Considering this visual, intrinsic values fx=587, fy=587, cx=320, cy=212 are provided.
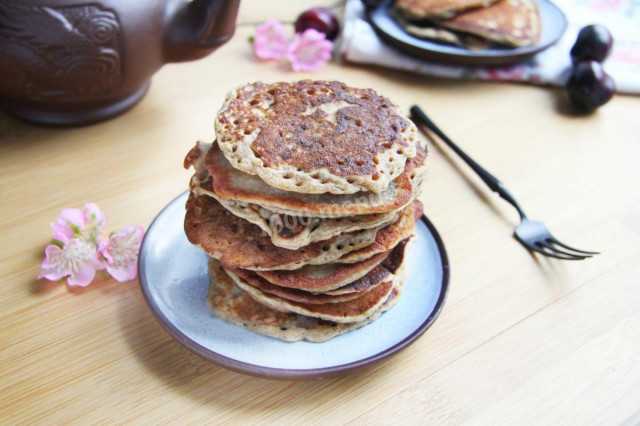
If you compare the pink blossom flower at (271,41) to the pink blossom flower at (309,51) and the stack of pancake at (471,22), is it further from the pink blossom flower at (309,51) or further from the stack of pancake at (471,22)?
the stack of pancake at (471,22)

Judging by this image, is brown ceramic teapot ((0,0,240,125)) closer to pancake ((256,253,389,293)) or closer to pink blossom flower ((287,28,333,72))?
pink blossom flower ((287,28,333,72))

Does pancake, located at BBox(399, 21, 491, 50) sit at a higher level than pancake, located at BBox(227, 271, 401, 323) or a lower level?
higher

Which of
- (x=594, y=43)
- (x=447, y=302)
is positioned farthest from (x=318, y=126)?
(x=594, y=43)

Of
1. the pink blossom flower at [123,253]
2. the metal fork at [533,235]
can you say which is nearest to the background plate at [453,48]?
the metal fork at [533,235]

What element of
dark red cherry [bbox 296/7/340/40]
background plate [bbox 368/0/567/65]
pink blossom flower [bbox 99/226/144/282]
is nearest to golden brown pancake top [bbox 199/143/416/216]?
pink blossom flower [bbox 99/226/144/282]

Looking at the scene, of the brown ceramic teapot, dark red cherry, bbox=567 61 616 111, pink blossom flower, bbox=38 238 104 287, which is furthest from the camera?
dark red cherry, bbox=567 61 616 111

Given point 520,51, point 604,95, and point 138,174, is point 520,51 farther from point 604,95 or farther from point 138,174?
point 138,174
